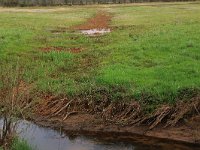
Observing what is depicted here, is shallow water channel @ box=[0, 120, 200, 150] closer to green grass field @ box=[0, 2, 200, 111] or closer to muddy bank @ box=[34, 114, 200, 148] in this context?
muddy bank @ box=[34, 114, 200, 148]

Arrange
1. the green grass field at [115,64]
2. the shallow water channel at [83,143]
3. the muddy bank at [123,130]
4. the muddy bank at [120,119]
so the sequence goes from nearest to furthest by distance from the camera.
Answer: the shallow water channel at [83,143]
the muddy bank at [123,130]
the muddy bank at [120,119]
the green grass field at [115,64]

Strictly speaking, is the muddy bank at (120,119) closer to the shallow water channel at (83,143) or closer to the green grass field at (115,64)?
the shallow water channel at (83,143)

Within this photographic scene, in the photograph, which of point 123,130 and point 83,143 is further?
point 123,130

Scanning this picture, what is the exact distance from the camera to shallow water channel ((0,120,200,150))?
557 inches

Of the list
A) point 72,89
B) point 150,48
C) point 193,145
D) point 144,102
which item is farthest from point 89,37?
point 193,145

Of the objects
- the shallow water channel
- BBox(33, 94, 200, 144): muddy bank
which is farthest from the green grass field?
the shallow water channel

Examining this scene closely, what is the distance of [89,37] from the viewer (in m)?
32.4

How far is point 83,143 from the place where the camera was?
1463 centimetres

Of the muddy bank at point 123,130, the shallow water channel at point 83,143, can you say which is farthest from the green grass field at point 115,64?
the shallow water channel at point 83,143

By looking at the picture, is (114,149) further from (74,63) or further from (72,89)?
(74,63)

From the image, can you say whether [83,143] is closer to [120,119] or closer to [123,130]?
[123,130]

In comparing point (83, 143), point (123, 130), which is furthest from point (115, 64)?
point (83, 143)

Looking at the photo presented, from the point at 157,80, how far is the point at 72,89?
3194 mm

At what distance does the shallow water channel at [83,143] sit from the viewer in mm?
14141
